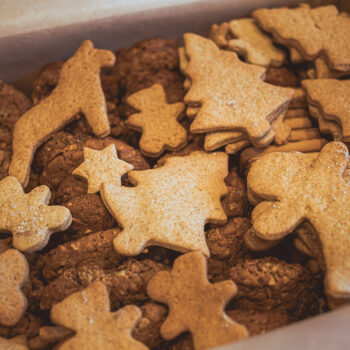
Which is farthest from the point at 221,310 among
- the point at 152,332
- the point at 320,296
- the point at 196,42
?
the point at 196,42

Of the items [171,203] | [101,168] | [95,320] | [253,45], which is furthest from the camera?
[253,45]

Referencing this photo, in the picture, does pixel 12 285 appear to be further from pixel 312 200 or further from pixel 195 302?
pixel 312 200

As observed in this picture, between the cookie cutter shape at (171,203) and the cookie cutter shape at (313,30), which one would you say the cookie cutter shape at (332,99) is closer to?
the cookie cutter shape at (313,30)

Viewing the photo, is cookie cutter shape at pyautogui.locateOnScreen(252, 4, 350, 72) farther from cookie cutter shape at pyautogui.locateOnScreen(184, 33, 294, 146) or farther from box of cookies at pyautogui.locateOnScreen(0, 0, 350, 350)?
cookie cutter shape at pyautogui.locateOnScreen(184, 33, 294, 146)

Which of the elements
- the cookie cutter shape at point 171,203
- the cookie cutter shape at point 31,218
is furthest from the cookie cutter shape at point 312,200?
the cookie cutter shape at point 31,218

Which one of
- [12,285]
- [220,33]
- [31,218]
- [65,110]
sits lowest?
[12,285]

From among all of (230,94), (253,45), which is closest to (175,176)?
(230,94)

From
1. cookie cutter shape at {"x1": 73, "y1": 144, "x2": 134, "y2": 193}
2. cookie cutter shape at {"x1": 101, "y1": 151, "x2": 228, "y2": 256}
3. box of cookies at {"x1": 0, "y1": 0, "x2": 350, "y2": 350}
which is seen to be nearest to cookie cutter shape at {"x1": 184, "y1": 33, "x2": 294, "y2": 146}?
box of cookies at {"x1": 0, "y1": 0, "x2": 350, "y2": 350}
